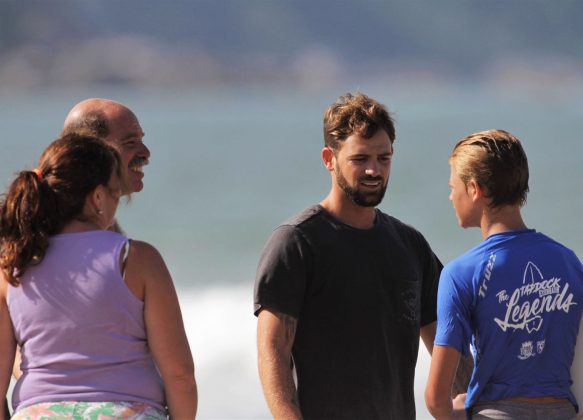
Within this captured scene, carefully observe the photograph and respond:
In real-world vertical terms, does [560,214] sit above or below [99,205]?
above

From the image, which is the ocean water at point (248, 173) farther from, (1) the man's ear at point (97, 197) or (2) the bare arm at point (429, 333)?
(1) the man's ear at point (97, 197)

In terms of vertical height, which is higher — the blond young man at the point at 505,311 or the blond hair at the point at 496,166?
the blond hair at the point at 496,166

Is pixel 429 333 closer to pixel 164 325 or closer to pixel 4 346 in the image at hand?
pixel 164 325

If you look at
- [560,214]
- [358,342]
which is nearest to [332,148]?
[358,342]

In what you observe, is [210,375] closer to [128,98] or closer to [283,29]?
[128,98]

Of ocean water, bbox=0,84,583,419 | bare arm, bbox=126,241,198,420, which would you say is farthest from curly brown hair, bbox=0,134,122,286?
ocean water, bbox=0,84,583,419

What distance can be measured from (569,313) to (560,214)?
10678 millimetres

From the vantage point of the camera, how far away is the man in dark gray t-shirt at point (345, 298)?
2615 mm

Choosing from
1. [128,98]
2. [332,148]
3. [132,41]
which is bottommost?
[332,148]

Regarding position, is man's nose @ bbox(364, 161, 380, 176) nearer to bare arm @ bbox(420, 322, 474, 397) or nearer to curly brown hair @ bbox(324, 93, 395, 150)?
curly brown hair @ bbox(324, 93, 395, 150)

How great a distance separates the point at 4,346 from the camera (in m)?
2.13

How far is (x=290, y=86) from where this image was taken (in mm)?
18734

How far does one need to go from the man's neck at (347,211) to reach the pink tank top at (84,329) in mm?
838

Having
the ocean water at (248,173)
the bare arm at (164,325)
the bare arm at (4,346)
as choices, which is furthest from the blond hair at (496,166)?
the ocean water at (248,173)
